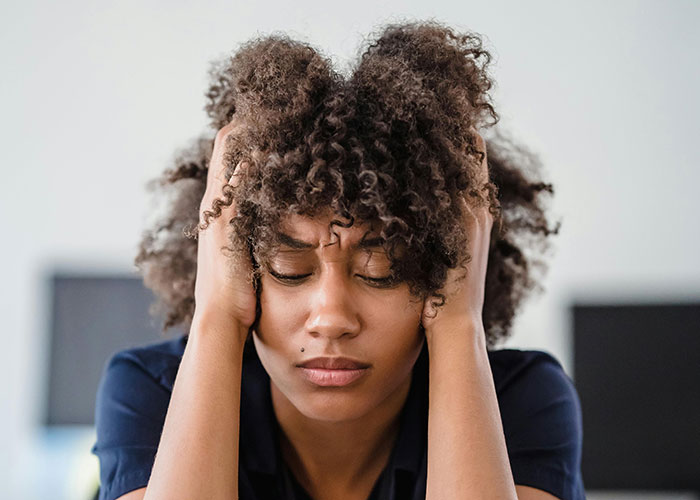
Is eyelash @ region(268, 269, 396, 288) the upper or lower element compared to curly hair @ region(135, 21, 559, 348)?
lower

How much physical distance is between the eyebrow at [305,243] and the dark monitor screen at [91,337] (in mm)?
1912

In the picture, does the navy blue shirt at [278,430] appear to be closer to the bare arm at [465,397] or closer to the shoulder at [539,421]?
the shoulder at [539,421]

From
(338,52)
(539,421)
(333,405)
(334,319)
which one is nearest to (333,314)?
(334,319)

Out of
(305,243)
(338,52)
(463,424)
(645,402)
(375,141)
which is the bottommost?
(645,402)

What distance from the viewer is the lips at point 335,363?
0.95 metres

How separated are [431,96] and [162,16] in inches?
101

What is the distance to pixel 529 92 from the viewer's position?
3191 millimetres

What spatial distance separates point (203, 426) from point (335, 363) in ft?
0.62

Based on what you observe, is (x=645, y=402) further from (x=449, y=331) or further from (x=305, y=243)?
(x=305, y=243)

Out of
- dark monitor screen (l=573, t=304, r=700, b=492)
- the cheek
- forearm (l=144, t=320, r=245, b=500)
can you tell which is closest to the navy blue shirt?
forearm (l=144, t=320, r=245, b=500)

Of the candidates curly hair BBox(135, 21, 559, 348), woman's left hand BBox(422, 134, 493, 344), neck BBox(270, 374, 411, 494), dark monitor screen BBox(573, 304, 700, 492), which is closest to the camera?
curly hair BBox(135, 21, 559, 348)

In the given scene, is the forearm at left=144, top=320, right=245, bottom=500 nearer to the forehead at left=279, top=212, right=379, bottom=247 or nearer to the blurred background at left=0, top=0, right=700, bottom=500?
the forehead at left=279, top=212, right=379, bottom=247

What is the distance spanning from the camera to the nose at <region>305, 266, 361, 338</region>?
92 cm

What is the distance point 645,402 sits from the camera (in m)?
2.38
